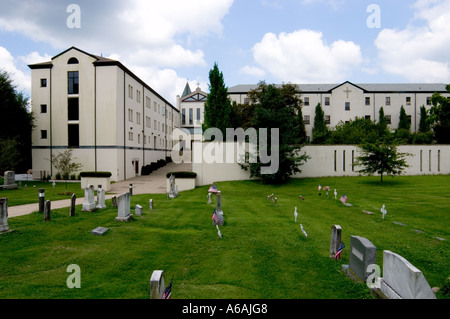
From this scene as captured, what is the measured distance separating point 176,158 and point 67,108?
2889cm

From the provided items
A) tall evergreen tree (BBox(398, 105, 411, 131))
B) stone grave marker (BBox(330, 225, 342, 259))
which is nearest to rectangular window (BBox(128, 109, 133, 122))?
stone grave marker (BBox(330, 225, 342, 259))

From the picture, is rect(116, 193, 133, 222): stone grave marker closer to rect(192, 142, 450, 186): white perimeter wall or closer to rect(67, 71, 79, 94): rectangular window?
rect(192, 142, 450, 186): white perimeter wall

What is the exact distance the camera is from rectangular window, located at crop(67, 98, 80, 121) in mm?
31578

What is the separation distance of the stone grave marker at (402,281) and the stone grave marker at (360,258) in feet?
1.29

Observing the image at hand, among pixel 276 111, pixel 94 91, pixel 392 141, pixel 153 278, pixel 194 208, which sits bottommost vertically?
pixel 194 208

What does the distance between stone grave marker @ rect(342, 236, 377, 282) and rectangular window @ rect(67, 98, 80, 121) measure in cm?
3367

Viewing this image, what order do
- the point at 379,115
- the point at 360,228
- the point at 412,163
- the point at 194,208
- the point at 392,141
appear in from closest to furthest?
1. the point at 360,228
2. the point at 194,208
3. the point at 392,141
4. the point at 412,163
5. the point at 379,115

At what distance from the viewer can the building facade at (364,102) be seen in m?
50.3

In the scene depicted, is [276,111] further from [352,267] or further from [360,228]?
[352,267]

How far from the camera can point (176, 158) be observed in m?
58.7

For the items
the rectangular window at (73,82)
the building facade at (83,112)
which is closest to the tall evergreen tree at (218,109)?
the building facade at (83,112)

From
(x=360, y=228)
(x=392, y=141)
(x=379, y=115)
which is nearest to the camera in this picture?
(x=360, y=228)

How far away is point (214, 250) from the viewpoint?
773cm

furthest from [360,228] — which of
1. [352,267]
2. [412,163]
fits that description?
[412,163]
